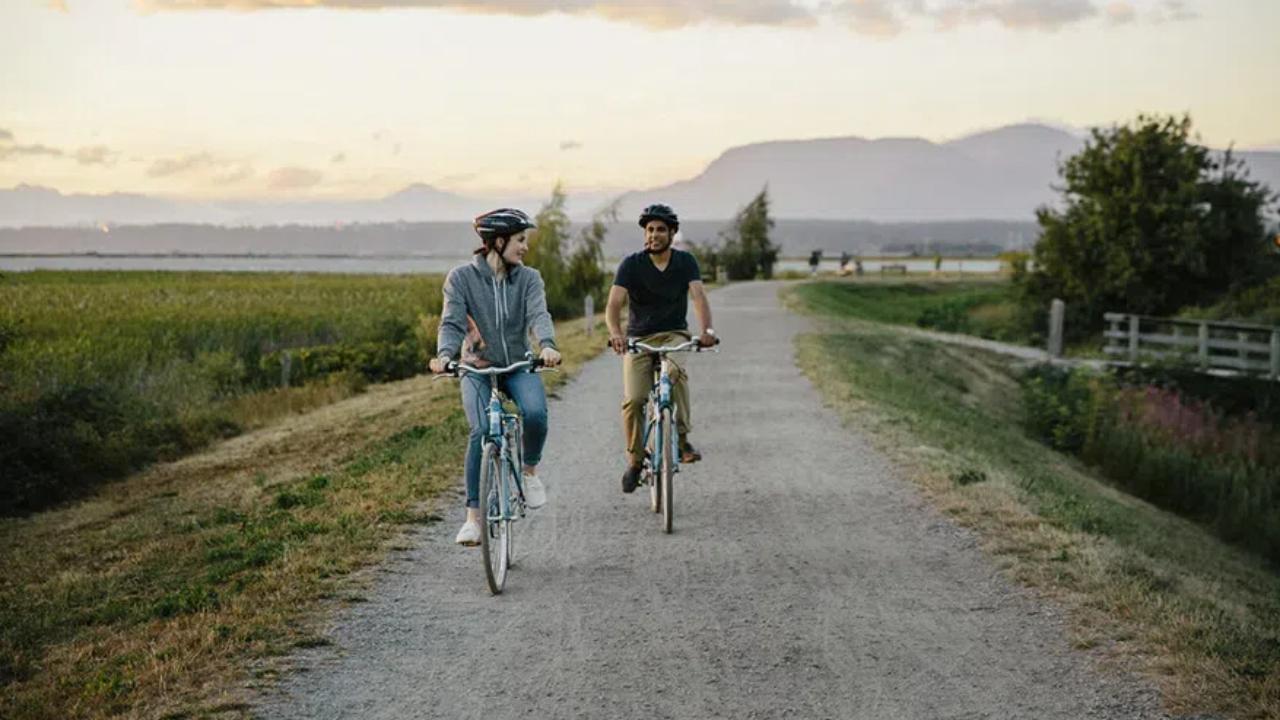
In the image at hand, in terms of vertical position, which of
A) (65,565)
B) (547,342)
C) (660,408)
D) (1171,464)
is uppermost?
(547,342)

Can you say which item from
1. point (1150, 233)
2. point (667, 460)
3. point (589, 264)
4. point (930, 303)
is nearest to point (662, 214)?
point (667, 460)

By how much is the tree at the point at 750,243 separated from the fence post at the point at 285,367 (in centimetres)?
4928

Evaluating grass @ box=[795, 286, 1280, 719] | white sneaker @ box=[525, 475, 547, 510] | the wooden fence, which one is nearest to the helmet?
white sneaker @ box=[525, 475, 547, 510]

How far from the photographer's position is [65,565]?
1166 centimetres

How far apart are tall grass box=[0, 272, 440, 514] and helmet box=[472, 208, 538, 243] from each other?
34.9 feet

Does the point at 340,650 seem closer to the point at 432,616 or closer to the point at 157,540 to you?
the point at 432,616

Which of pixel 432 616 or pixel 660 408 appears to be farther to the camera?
pixel 660 408

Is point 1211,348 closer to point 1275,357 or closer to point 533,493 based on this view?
point 1275,357

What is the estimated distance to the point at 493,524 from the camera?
7.60 meters

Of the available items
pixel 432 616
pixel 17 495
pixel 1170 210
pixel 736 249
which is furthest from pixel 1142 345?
pixel 736 249

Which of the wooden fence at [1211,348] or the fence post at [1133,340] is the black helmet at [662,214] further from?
the fence post at [1133,340]

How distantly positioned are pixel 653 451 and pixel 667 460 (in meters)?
0.36

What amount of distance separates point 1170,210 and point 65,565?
42747 mm

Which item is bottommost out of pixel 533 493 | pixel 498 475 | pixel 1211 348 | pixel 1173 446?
pixel 1173 446
